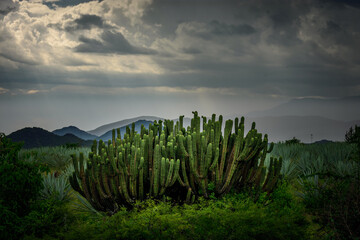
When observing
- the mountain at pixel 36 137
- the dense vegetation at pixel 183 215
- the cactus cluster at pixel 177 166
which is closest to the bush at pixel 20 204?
the dense vegetation at pixel 183 215

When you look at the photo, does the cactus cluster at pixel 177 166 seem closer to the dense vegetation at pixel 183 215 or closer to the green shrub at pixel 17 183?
the dense vegetation at pixel 183 215

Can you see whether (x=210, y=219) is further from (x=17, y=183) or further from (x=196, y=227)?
(x=17, y=183)

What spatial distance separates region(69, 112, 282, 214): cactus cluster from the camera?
8602 millimetres

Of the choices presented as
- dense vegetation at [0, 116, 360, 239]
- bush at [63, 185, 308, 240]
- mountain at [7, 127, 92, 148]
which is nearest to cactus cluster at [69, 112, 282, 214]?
dense vegetation at [0, 116, 360, 239]

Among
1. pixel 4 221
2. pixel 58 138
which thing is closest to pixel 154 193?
pixel 4 221

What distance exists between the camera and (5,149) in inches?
375

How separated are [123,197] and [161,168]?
1522 mm

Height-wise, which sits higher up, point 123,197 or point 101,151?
point 101,151

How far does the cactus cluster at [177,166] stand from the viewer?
860 cm

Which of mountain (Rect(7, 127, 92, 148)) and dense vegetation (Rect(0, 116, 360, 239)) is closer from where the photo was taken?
dense vegetation (Rect(0, 116, 360, 239))

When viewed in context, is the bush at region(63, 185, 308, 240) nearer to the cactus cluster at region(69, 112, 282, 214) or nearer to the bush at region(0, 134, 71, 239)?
the cactus cluster at region(69, 112, 282, 214)

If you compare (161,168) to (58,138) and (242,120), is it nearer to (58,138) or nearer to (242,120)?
(242,120)

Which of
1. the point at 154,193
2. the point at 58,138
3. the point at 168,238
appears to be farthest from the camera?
the point at 58,138

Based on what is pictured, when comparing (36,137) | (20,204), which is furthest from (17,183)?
(36,137)
